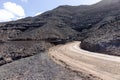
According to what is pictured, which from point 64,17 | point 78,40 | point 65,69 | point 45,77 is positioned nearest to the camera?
point 45,77

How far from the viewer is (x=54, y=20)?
8888cm

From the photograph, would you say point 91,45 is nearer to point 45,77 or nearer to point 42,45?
point 42,45

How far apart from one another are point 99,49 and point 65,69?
1844 centimetres

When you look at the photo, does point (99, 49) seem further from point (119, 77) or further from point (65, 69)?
point (119, 77)

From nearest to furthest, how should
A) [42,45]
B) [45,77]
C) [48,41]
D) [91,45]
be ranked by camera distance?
[45,77] → [91,45] → [42,45] → [48,41]

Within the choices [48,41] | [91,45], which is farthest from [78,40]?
[91,45]

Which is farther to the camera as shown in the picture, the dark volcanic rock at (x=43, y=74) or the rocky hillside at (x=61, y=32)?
the rocky hillside at (x=61, y=32)

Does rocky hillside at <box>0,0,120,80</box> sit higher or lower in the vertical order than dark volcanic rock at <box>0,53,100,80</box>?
higher

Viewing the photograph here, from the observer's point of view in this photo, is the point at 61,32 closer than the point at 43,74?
No

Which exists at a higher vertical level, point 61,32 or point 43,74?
point 61,32

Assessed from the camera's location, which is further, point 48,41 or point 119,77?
point 48,41

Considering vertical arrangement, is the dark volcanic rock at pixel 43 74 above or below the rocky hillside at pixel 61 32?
below

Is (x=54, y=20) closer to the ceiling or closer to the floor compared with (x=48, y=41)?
closer to the ceiling

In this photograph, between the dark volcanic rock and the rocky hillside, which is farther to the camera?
the rocky hillside
